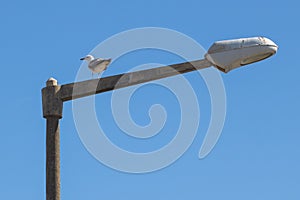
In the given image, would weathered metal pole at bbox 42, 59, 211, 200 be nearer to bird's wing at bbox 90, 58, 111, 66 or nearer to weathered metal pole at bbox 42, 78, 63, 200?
weathered metal pole at bbox 42, 78, 63, 200

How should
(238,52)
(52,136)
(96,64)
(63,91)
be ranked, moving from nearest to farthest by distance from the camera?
1. (238,52)
2. (52,136)
3. (63,91)
4. (96,64)

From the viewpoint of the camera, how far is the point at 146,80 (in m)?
7.11

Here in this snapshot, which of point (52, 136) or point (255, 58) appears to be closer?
point (255, 58)

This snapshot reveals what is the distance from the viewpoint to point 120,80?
23.5 ft

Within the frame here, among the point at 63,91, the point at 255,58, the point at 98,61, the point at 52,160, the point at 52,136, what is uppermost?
the point at 98,61

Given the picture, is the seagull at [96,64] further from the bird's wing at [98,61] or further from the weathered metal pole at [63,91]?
the weathered metal pole at [63,91]

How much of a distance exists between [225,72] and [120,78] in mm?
843

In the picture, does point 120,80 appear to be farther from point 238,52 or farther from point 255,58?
point 255,58

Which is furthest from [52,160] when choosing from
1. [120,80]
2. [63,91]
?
[120,80]

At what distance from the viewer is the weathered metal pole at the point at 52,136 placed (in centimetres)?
701

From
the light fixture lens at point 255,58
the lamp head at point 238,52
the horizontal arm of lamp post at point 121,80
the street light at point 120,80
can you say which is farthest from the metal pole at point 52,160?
the light fixture lens at point 255,58

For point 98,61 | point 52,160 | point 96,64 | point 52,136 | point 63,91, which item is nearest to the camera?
point 52,160

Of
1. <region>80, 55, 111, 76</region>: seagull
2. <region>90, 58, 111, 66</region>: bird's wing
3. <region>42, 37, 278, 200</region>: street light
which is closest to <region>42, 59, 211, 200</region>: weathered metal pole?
<region>42, 37, 278, 200</region>: street light

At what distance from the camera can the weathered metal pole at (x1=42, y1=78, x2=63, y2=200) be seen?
7.01 meters
